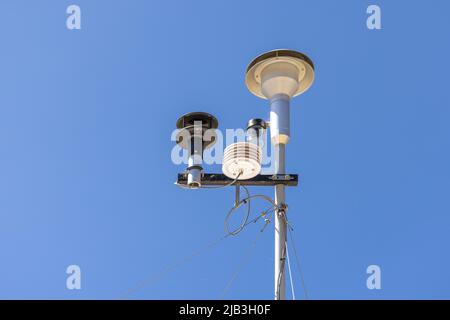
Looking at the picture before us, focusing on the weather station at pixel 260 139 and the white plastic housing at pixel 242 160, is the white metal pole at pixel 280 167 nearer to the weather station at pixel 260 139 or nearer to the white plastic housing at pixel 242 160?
the weather station at pixel 260 139

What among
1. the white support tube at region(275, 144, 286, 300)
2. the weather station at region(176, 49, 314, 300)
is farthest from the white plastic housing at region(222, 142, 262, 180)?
the white support tube at region(275, 144, 286, 300)

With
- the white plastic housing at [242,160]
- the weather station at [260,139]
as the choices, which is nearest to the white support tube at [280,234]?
the weather station at [260,139]

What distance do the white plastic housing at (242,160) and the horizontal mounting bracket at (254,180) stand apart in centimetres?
11

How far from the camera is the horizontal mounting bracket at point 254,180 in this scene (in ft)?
15.5

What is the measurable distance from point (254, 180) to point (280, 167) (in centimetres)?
23

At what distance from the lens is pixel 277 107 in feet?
16.3

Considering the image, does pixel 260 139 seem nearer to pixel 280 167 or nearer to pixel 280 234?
pixel 280 167

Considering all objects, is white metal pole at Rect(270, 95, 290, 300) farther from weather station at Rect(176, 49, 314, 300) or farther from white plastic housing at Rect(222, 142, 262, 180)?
white plastic housing at Rect(222, 142, 262, 180)
